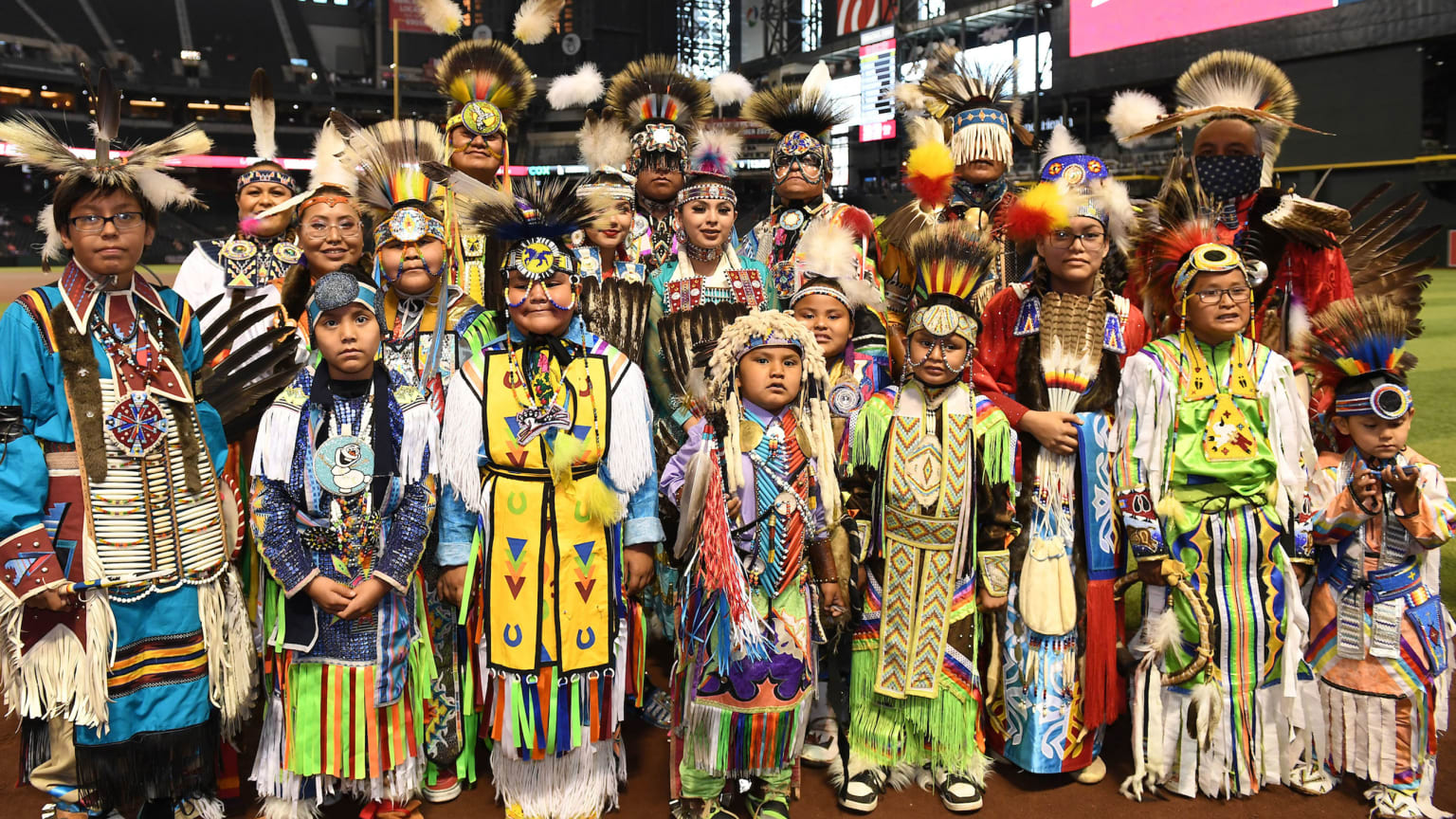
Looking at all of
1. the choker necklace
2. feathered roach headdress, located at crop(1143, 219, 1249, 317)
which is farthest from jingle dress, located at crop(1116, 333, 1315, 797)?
the choker necklace

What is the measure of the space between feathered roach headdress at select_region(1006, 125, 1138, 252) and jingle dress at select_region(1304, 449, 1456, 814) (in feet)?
3.77

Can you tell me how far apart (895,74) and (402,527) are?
29.8m

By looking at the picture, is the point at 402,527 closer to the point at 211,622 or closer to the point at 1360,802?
the point at 211,622

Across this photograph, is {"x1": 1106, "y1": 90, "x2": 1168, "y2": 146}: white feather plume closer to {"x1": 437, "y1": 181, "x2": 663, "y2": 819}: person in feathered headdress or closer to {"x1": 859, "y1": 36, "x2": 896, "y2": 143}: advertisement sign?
{"x1": 437, "y1": 181, "x2": 663, "y2": 819}: person in feathered headdress

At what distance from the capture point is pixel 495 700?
10.2ft

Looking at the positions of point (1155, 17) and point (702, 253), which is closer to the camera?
point (702, 253)

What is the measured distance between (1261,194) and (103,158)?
14.2 feet

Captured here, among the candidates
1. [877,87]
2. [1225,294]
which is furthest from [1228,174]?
[877,87]

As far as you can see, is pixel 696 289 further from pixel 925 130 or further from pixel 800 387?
pixel 925 130

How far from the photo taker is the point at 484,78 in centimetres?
506

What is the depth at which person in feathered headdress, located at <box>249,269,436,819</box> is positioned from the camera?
117 inches

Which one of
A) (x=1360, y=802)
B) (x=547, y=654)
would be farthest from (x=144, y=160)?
(x=1360, y=802)

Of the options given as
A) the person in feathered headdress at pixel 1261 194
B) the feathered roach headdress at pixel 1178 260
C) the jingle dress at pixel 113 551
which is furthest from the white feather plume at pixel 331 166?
the person in feathered headdress at pixel 1261 194

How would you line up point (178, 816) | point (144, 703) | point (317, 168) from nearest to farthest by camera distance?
point (144, 703)
point (178, 816)
point (317, 168)
